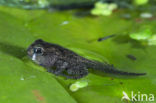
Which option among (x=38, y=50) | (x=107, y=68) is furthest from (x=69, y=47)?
(x=107, y=68)

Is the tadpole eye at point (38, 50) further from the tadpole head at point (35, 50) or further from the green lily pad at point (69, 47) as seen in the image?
the green lily pad at point (69, 47)

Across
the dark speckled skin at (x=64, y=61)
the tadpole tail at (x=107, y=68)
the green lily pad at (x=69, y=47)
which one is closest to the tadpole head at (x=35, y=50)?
the dark speckled skin at (x=64, y=61)

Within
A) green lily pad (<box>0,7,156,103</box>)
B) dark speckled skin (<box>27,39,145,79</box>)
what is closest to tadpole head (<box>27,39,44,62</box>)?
dark speckled skin (<box>27,39,145,79</box>)

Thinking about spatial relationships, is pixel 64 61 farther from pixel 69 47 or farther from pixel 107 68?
pixel 107 68

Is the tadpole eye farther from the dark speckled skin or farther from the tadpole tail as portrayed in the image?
the tadpole tail

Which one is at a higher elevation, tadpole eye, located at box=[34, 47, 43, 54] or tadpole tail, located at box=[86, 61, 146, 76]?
tadpole eye, located at box=[34, 47, 43, 54]
